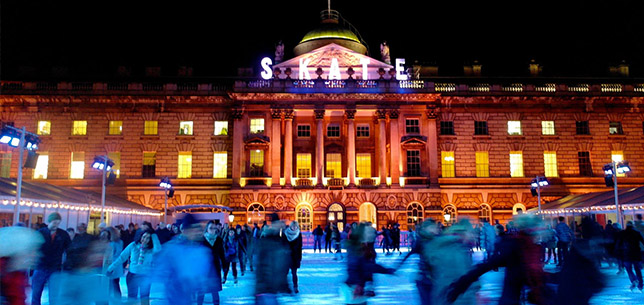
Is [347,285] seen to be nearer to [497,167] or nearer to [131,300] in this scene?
[131,300]

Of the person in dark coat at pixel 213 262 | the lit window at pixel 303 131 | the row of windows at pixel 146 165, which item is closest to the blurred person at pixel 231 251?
the person in dark coat at pixel 213 262

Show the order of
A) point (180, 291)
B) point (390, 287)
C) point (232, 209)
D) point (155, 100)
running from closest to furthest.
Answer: point (180, 291) < point (390, 287) < point (232, 209) < point (155, 100)

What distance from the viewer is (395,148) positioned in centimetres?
4375

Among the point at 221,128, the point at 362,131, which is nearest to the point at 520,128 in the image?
the point at 362,131

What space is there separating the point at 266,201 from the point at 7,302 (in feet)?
120

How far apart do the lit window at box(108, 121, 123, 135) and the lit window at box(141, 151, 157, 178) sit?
2.81m

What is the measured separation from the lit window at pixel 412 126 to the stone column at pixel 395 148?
1.01 metres

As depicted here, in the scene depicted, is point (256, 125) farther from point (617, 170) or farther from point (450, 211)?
point (617, 170)

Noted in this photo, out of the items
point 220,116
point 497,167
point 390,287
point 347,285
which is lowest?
point 390,287

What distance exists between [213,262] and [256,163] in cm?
3578

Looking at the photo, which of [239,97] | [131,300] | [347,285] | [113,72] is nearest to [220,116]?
[239,97]

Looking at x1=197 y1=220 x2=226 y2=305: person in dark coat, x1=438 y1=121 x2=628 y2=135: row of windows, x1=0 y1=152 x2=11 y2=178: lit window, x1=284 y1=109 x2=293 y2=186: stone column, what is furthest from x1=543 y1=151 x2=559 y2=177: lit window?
x1=0 y1=152 x2=11 y2=178: lit window

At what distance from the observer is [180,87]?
45.4m

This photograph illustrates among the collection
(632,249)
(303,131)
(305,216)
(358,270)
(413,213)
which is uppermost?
(303,131)
